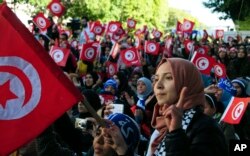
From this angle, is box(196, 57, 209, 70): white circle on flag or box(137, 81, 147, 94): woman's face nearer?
box(137, 81, 147, 94): woman's face

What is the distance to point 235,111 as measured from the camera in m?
5.07

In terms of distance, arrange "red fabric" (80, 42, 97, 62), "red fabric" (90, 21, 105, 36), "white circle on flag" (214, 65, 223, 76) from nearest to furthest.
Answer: "white circle on flag" (214, 65, 223, 76) < "red fabric" (80, 42, 97, 62) < "red fabric" (90, 21, 105, 36)

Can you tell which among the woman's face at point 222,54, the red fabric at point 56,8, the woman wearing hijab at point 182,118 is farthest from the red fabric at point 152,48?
the woman wearing hijab at point 182,118

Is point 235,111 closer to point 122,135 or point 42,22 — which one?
point 122,135

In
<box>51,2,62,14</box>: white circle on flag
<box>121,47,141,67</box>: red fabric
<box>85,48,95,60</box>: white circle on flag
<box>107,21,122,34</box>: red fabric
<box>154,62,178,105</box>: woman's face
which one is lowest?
<box>121,47,141,67</box>: red fabric

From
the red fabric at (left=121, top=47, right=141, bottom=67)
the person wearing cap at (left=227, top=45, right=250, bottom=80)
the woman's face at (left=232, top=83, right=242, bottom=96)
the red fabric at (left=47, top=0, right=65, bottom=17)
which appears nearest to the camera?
the woman's face at (left=232, top=83, right=242, bottom=96)

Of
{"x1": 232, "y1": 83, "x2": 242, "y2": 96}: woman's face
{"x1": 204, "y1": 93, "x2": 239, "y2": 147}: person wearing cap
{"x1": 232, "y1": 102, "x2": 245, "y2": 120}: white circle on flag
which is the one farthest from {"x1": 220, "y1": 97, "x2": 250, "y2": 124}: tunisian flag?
{"x1": 232, "y1": 83, "x2": 242, "y2": 96}: woman's face

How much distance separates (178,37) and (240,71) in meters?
7.05

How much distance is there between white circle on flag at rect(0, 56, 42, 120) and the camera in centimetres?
272

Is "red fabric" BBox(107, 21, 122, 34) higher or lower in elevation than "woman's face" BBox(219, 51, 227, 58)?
higher

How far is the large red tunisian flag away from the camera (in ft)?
8.83

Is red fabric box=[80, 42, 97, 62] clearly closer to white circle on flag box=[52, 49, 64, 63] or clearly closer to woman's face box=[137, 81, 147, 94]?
white circle on flag box=[52, 49, 64, 63]

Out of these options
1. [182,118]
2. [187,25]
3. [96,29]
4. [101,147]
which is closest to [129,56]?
[96,29]

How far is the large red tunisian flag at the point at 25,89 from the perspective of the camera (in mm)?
2691
